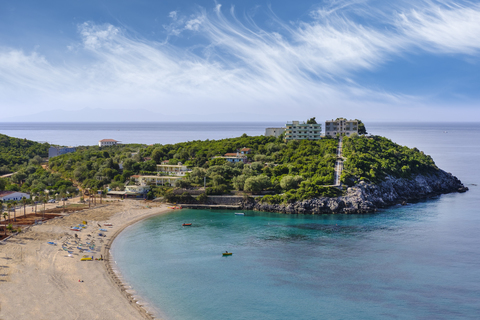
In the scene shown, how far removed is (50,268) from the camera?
31.6 m

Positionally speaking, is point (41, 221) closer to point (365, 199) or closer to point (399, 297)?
point (399, 297)

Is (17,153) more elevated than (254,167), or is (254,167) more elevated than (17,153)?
(17,153)

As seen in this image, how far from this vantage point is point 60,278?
97.8ft

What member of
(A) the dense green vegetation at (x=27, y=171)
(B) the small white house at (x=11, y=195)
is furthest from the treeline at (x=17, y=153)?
(B) the small white house at (x=11, y=195)

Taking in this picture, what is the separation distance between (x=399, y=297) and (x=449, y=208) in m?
36.9

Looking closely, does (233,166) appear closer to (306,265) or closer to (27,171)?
(306,265)

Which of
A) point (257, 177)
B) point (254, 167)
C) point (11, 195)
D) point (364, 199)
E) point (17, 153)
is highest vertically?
point (17, 153)

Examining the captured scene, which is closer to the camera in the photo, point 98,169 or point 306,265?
point 306,265

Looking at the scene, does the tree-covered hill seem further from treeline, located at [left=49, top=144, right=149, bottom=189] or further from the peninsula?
the peninsula

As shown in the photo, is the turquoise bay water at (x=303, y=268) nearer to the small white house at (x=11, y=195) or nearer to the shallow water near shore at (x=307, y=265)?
the shallow water near shore at (x=307, y=265)

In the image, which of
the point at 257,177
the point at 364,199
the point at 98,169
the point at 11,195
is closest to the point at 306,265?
the point at 364,199

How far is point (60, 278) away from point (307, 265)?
2222 cm

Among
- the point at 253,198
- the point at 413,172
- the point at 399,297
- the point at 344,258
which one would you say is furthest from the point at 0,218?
the point at 413,172

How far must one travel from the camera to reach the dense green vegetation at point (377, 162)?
62281 millimetres
